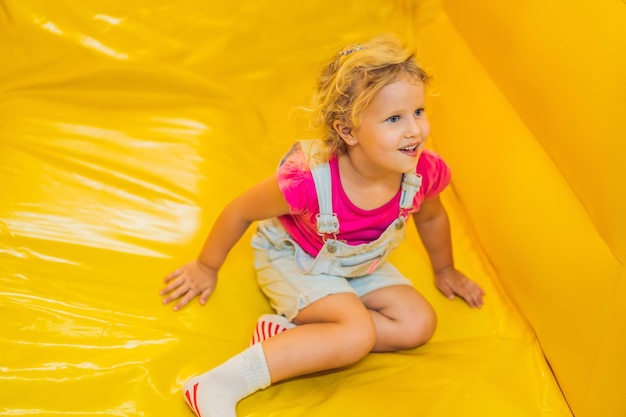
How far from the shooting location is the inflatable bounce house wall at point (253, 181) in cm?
106

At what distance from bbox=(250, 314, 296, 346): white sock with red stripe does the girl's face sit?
0.31m

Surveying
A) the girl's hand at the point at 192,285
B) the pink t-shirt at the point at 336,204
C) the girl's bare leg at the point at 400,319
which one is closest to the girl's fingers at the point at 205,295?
the girl's hand at the point at 192,285

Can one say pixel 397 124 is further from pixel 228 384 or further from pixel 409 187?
pixel 228 384

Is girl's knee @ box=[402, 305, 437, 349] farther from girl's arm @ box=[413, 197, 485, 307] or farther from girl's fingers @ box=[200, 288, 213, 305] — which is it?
girl's fingers @ box=[200, 288, 213, 305]

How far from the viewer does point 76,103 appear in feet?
5.29

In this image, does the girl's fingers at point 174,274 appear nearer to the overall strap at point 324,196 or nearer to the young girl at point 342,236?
the young girl at point 342,236

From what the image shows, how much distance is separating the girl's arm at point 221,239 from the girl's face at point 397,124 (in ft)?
0.58

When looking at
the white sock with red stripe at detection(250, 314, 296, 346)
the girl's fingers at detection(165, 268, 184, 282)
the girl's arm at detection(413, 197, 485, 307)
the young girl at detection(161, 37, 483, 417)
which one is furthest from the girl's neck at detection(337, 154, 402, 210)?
the girl's fingers at detection(165, 268, 184, 282)

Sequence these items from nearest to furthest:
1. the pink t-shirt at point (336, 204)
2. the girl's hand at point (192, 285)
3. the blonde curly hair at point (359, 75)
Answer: the blonde curly hair at point (359, 75)
the pink t-shirt at point (336, 204)
the girl's hand at point (192, 285)

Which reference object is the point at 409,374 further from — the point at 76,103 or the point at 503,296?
the point at 76,103

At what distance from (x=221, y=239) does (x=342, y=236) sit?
0.19m

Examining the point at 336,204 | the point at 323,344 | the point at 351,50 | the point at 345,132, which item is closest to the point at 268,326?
the point at 323,344

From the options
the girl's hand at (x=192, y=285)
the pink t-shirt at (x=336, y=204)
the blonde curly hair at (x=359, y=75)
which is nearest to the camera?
the blonde curly hair at (x=359, y=75)

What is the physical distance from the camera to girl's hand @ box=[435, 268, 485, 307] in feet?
4.22
